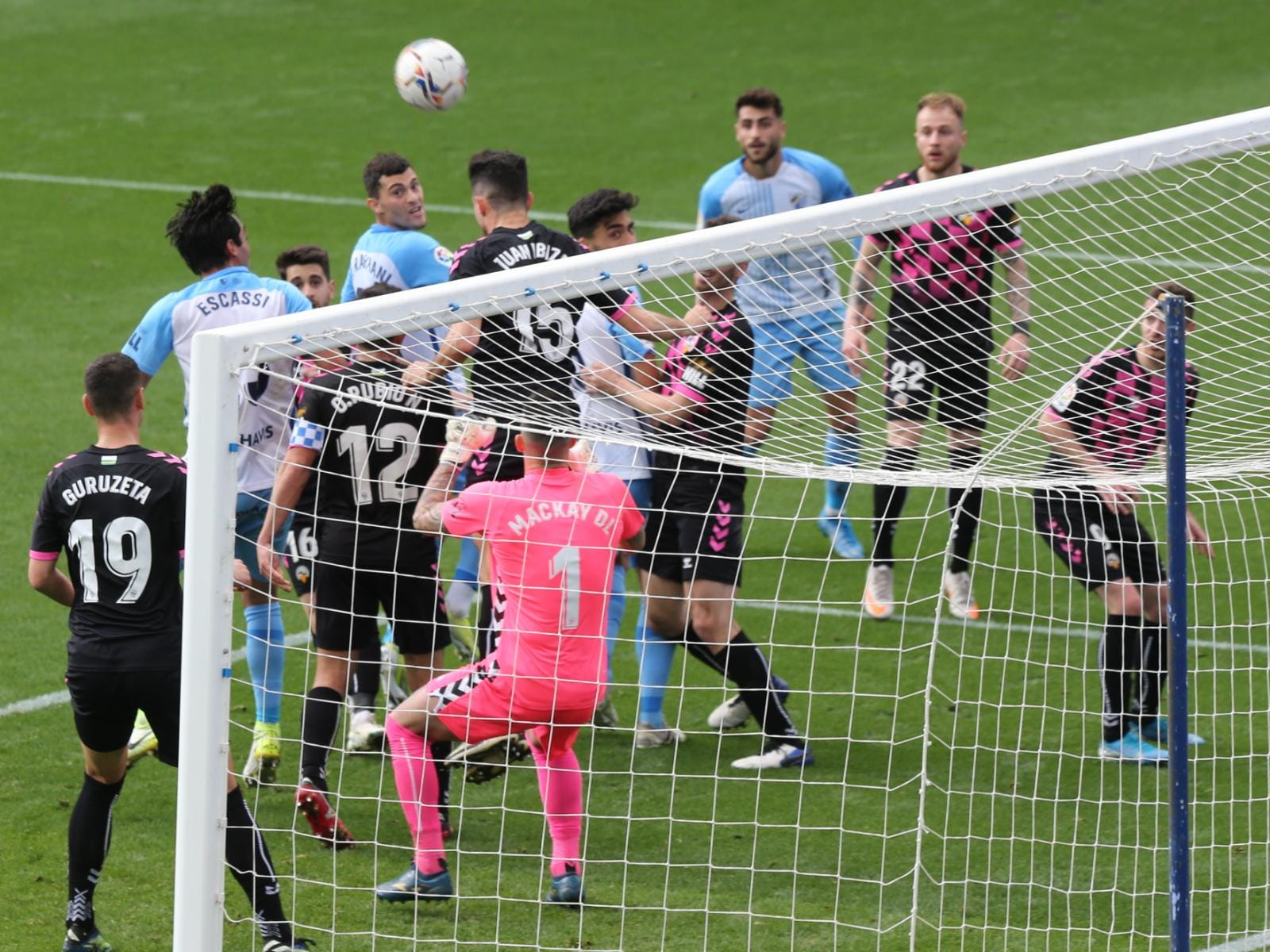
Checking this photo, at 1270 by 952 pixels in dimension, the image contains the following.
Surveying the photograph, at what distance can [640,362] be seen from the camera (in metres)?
6.76

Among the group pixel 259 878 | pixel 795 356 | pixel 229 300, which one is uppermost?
pixel 229 300

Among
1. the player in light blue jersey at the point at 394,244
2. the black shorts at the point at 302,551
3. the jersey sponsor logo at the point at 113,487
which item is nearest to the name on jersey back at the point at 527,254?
the player in light blue jersey at the point at 394,244

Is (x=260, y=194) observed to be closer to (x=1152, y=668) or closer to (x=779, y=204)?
(x=779, y=204)

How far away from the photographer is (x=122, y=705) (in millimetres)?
5430

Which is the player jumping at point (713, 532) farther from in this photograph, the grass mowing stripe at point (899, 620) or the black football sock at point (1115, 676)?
the black football sock at point (1115, 676)

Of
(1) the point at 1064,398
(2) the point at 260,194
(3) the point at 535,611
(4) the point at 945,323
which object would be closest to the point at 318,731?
(3) the point at 535,611

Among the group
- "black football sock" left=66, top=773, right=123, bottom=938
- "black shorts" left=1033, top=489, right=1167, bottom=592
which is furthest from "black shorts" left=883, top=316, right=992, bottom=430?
"black football sock" left=66, top=773, right=123, bottom=938

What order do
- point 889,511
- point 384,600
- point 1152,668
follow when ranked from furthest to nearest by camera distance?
1. point 889,511
2. point 1152,668
3. point 384,600

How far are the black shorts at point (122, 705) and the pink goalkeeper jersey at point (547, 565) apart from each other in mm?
964

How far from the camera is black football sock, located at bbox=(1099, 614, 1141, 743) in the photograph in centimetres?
700

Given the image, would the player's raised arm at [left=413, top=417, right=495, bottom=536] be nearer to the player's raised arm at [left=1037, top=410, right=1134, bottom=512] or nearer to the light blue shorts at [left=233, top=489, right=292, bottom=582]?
the light blue shorts at [left=233, top=489, right=292, bottom=582]

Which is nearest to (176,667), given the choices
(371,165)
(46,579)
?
(46,579)

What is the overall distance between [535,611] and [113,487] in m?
1.29

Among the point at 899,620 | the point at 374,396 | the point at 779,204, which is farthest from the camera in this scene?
the point at 779,204
